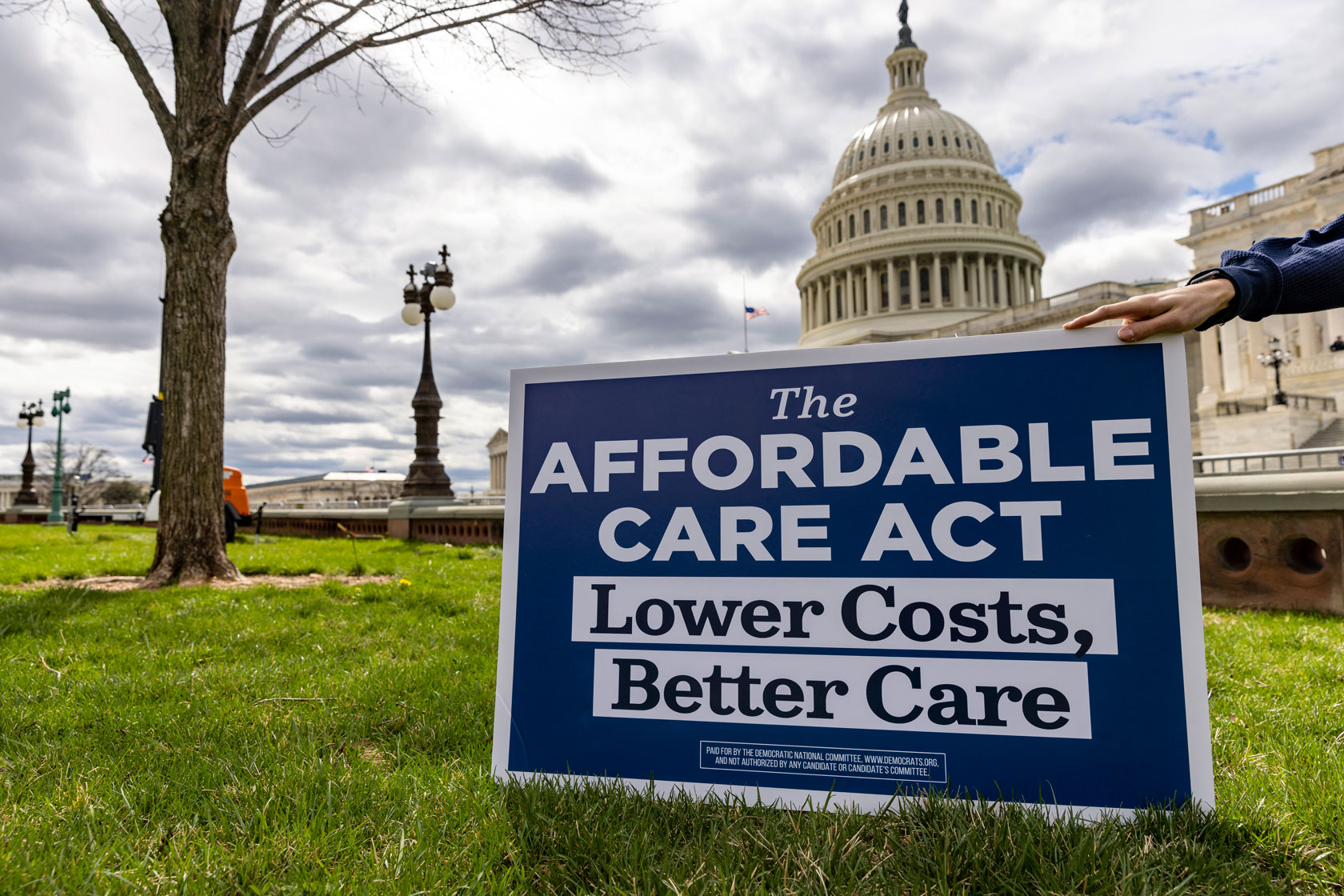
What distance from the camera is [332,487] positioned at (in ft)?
394

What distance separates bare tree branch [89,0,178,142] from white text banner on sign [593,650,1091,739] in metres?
8.18

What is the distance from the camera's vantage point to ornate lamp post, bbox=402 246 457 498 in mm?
16203

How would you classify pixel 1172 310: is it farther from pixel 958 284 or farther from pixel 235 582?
pixel 958 284

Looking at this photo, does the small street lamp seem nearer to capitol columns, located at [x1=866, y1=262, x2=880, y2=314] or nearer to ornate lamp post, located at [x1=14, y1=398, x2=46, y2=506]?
capitol columns, located at [x1=866, y1=262, x2=880, y2=314]

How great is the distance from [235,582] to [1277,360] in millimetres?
48660

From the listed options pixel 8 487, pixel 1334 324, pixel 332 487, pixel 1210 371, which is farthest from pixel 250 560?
pixel 8 487

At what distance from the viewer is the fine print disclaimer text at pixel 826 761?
2328 mm

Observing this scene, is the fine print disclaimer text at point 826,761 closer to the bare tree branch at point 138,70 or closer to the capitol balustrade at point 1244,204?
the bare tree branch at point 138,70

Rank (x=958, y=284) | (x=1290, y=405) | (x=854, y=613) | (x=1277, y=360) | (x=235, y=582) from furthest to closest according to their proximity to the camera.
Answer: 1. (x=958, y=284)
2. (x=1277, y=360)
3. (x=1290, y=405)
4. (x=235, y=582)
5. (x=854, y=613)

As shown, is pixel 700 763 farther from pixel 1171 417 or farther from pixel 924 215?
pixel 924 215

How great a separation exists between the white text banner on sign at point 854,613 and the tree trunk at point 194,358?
656 centimetres

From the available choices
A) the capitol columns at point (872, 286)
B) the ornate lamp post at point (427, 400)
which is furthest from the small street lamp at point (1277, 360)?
the ornate lamp post at point (427, 400)

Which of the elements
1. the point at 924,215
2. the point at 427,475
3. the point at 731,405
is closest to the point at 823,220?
the point at 924,215

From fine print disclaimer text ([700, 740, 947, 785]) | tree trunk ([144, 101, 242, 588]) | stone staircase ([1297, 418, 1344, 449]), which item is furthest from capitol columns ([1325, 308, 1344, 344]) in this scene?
fine print disclaimer text ([700, 740, 947, 785])
